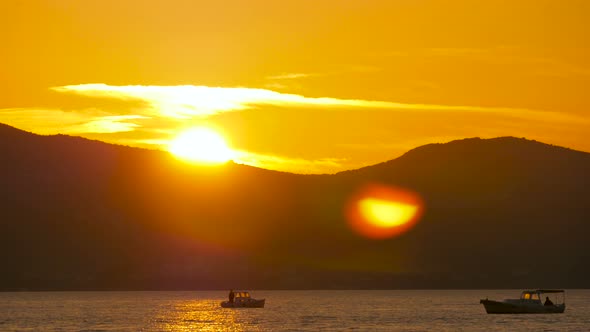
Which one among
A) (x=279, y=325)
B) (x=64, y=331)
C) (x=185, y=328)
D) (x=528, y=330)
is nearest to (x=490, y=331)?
(x=528, y=330)

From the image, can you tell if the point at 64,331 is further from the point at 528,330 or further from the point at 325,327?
the point at 528,330

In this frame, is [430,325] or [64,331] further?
[430,325]

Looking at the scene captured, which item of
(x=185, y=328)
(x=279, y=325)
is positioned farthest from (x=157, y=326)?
(x=279, y=325)

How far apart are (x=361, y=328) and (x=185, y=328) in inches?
1164

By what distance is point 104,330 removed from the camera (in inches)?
7298

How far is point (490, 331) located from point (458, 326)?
14.2 meters

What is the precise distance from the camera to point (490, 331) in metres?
181

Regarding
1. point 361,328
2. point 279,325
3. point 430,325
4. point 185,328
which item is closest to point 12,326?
point 185,328

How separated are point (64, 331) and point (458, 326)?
208ft

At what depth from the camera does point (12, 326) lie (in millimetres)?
192125

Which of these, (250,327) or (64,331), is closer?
(64,331)

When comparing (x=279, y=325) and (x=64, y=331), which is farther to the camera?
(x=279, y=325)

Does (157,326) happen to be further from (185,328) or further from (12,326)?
(12,326)

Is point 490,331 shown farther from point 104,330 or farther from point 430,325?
point 104,330
